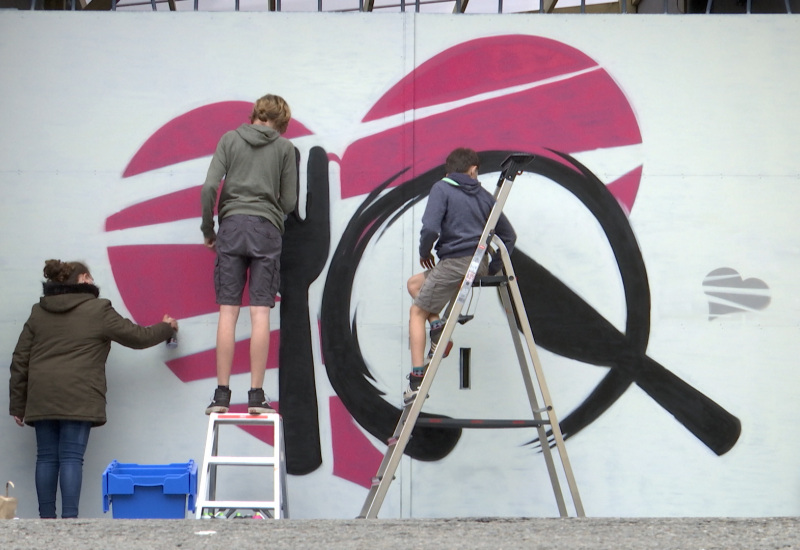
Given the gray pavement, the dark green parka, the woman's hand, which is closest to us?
the gray pavement

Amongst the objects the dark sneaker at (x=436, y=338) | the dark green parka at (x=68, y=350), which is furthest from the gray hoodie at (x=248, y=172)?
the dark sneaker at (x=436, y=338)

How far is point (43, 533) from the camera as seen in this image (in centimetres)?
299

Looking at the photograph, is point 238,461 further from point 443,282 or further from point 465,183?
point 465,183

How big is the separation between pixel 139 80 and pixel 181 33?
29 centimetres

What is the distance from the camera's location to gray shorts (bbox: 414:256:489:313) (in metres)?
4.35

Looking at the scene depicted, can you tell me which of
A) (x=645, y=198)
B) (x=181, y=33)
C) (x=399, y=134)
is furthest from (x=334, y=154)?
(x=645, y=198)

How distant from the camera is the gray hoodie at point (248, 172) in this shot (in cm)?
441

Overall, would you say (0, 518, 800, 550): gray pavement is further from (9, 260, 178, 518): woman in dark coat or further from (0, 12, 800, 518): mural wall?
(0, 12, 800, 518): mural wall

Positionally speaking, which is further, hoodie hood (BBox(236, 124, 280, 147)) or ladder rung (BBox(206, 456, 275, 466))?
hoodie hood (BBox(236, 124, 280, 147))

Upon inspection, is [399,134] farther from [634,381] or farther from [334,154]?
[634,381]

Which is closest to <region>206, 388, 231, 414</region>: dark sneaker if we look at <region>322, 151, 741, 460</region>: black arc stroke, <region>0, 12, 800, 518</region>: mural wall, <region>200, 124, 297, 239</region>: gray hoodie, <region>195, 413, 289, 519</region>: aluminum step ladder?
<region>195, 413, 289, 519</region>: aluminum step ladder

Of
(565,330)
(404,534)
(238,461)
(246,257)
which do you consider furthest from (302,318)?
(404,534)

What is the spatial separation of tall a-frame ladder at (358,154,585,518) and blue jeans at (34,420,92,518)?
122cm

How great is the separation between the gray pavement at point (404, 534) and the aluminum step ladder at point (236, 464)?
85 centimetres
